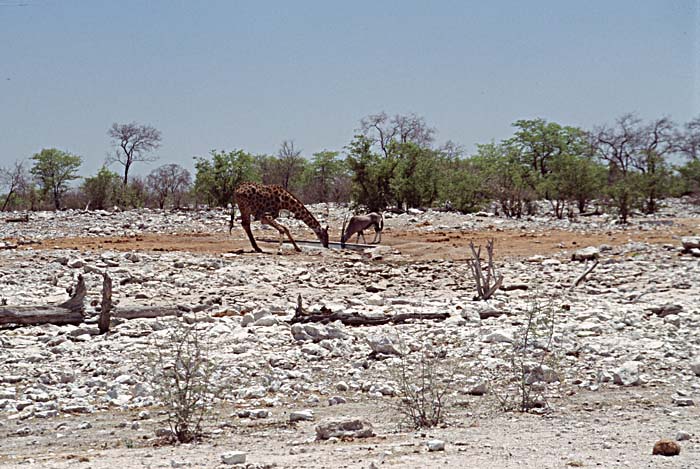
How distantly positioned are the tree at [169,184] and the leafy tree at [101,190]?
2586 millimetres

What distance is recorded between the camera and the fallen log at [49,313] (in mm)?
10156

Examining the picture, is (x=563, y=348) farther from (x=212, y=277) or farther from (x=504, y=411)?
(x=212, y=277)

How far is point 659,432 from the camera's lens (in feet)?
19.4

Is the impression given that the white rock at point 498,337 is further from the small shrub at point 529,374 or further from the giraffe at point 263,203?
the giraffe at point 263,203

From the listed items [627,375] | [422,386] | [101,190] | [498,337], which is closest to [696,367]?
[627,375]

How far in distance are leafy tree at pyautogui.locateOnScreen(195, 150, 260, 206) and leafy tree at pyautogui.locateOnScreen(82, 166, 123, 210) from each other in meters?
6.19

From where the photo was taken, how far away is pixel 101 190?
45.4m

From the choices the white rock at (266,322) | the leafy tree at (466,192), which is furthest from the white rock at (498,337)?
the leafy tree at (466,192)

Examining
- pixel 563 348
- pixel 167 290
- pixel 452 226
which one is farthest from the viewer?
pixel 452 226

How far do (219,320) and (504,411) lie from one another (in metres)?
4.90

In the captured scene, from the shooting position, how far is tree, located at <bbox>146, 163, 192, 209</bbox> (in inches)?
1900

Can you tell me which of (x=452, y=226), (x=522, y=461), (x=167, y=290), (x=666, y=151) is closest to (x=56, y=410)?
(x=522, y=461)

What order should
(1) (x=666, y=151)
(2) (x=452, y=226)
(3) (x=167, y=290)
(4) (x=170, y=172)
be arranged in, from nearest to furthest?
(3) (x=167, y=290), (2) (x=452, y=226), (4) (x=170, y=172), (1) (x=666, y=151)

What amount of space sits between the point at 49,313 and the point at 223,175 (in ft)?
104
